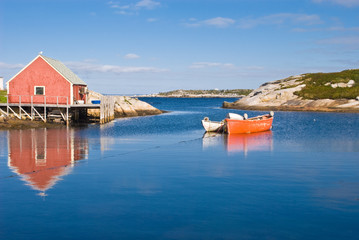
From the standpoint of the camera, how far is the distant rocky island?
279 ft

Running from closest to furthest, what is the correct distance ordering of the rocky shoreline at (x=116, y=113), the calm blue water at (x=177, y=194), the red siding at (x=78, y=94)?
the calm blue water at (x=177, y=194), the rocky shoreline at (x=116, y=113), the red siding at (x=78, y=94)

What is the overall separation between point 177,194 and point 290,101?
271 ft

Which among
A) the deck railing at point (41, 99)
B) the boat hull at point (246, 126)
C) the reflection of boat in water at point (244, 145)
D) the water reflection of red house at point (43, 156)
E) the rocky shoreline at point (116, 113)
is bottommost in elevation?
the reflection of boat in water at point (244, 145)

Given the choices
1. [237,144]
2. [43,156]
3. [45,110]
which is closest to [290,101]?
[45,110]

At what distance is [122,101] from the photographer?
71.0 meters

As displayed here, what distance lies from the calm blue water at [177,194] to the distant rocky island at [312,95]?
63.1 meters

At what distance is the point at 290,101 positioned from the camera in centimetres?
9194

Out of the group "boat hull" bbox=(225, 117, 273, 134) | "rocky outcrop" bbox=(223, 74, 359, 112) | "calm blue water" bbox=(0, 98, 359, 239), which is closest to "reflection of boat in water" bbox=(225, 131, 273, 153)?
"calm blue water" bbox=(0, 98, 359, 239)

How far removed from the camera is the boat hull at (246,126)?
3922 centimetres

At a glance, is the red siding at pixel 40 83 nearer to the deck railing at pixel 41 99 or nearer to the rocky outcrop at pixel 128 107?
the deck railing at pixel 41 99

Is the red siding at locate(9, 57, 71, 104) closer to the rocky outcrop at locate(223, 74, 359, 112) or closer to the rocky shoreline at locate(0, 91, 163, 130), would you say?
the rocky shoreline at locate(0, 91, 163, 130)

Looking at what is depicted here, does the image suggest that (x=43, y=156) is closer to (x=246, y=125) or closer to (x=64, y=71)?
(x=246, y=125)

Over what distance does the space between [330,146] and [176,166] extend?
1509cm

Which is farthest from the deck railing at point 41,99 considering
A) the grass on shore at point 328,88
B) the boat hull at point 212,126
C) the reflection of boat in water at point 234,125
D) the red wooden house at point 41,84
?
the grass on shore at point 328,88
